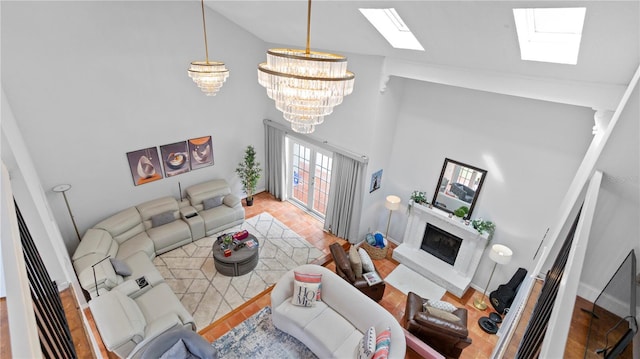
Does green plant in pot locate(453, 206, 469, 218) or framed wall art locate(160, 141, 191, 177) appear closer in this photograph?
green plant in pot locate(453, 206, 469, 218)

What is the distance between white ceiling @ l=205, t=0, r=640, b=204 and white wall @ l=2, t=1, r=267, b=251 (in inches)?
39.9

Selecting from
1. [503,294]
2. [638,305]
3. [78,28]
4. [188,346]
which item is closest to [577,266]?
[638,305]

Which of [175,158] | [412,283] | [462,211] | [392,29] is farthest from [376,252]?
[175,158]

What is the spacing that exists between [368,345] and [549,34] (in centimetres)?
382

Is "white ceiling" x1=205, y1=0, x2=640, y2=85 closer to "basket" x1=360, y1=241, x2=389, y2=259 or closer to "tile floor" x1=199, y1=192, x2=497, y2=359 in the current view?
"basket" x1=360, y1=241, x2=389, y2=259

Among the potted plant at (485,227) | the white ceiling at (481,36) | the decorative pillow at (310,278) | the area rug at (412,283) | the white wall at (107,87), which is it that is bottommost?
the area rug at (412,283)

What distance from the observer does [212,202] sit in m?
6.31

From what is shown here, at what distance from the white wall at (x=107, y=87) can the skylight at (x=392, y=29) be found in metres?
3.28

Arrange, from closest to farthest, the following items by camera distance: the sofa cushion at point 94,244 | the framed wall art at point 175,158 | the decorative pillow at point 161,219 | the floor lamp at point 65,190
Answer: the floor lamp at point 65,190, the sofa cushion at point 94,244, the decorative pillow at point 161,219, the framed wall art at point 175,158

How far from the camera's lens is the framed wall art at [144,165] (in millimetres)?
5500

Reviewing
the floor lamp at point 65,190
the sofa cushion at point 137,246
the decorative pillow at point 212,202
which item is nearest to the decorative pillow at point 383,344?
the sofa cushion at point 137,246

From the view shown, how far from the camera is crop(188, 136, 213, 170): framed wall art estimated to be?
6.19 metres

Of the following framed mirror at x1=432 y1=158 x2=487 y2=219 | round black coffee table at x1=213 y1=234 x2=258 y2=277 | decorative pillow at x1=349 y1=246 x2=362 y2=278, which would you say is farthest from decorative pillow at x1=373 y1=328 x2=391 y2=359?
framed mirror at x1=432 y1=158 x2=487 y2=219

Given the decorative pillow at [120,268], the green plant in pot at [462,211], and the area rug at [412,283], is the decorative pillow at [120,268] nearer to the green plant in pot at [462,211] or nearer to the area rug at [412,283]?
the area rug at [412,283]
